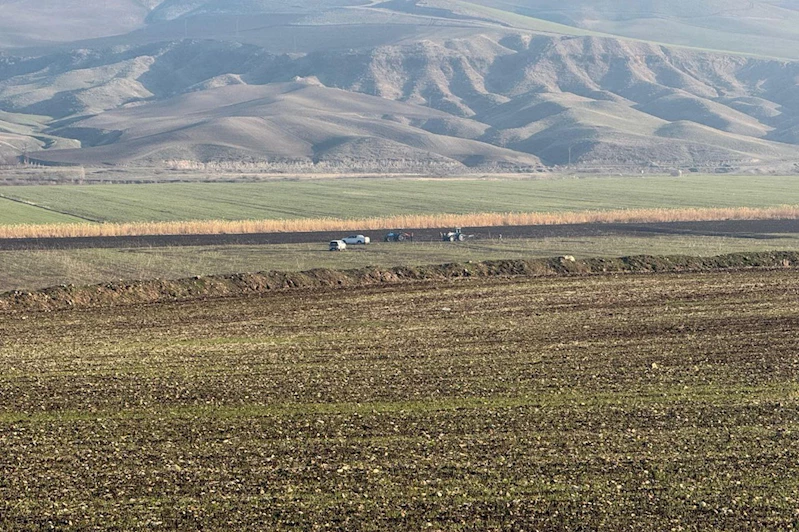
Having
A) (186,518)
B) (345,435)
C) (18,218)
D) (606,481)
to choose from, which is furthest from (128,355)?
(18,218)

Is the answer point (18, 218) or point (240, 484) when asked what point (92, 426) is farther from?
point (18, 218)

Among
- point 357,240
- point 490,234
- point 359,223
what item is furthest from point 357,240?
point 359,223

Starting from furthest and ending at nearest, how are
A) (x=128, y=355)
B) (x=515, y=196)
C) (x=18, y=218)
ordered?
(x=515, y=196) < (x=18, y=218) < (x=128, y=355)

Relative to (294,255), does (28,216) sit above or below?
below

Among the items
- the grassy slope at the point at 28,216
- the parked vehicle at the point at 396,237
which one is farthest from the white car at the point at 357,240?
the grassy slope at the point at 28,216

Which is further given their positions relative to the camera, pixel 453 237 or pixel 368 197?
pixel 368 197

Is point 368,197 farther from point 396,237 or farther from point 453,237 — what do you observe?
point 453,237

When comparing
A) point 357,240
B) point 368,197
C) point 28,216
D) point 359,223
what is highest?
point 357,240
